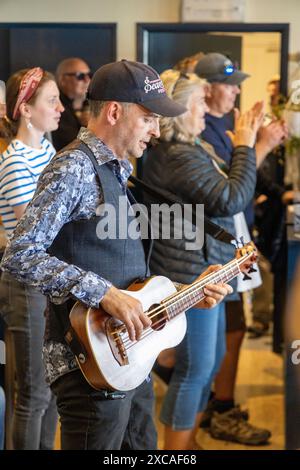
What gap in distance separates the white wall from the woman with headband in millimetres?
608

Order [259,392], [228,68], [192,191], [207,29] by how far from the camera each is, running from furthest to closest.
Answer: [259,392]
[207,29]
[228,68]
[192,191]

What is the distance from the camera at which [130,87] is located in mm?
2078

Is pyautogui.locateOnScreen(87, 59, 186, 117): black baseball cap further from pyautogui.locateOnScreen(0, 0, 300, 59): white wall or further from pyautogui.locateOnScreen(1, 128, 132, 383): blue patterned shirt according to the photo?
pyautogui.locateOnScreen(0, 0, 300, 59): white wall

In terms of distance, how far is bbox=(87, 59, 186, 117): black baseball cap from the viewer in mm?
2080

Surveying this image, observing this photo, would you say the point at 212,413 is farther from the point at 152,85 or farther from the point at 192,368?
the point at 152,85

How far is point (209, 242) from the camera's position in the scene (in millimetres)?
2914

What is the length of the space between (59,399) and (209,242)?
992mm

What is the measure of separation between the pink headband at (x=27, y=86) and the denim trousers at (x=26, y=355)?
0.54 m

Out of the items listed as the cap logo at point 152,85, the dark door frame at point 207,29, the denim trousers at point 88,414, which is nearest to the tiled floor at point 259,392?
the denim trousers at point 88,414

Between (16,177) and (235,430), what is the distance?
1.67m

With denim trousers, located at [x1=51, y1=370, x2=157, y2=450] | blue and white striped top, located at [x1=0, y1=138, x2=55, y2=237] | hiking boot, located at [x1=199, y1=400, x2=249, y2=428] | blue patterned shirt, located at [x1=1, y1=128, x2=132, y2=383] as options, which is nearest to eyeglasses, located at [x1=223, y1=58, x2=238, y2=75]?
blue and white striped top, located at [x1=0, y1=138, x2=55, y2=237]

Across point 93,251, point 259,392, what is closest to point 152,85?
point 93,251

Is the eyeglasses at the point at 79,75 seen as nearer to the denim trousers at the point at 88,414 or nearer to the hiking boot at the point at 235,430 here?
the hiking boot at the point at 235,430

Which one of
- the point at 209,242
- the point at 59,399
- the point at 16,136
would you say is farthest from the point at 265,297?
the point at 59,399
